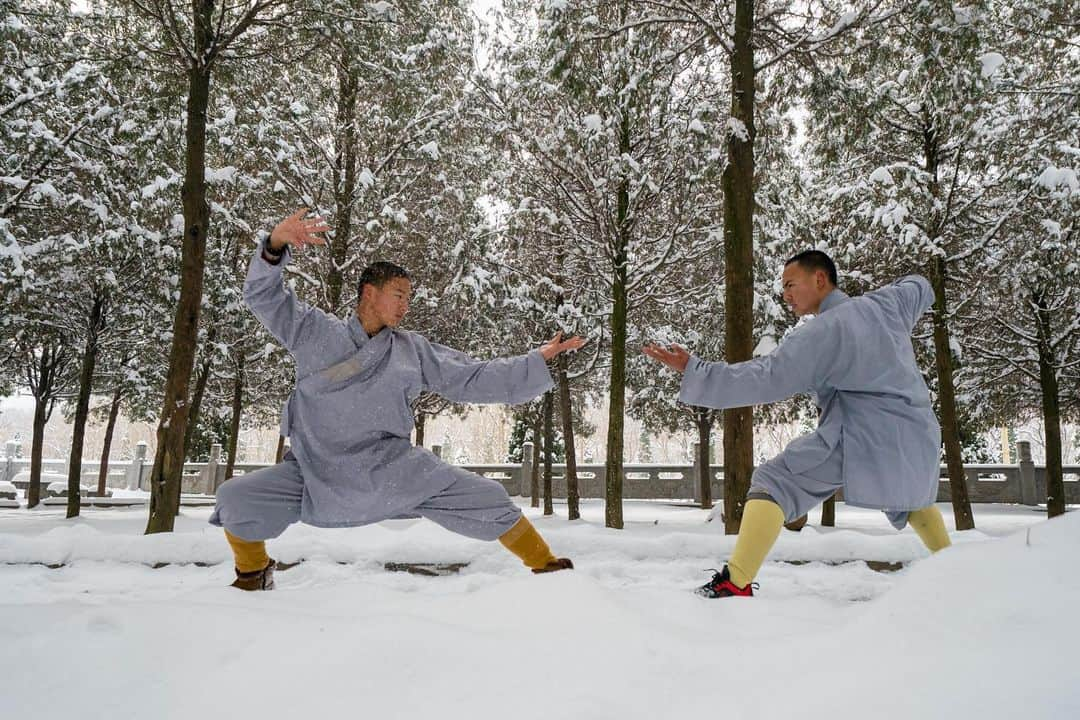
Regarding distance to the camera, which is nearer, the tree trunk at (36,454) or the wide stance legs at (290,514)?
the wide stance legs at (290,514)

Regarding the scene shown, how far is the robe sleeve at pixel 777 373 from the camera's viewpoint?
2980 millimetres

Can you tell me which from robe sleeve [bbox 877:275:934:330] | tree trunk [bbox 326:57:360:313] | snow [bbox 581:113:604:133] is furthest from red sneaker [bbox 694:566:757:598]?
tree trunk [bbox 326:57:360:313]

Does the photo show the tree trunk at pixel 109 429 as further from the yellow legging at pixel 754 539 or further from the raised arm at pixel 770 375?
the yellow legging at pixel 754 539

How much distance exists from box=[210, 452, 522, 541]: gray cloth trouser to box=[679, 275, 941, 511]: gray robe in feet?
3.49

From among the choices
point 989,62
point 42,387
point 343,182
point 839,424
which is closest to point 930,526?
point 839,424

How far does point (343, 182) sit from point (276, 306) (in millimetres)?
9105

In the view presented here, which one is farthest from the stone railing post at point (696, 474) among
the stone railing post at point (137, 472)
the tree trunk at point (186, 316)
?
the stone railing post at point (137, 472)

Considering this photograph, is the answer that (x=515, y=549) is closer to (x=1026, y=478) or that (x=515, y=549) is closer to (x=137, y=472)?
(x=1026, y=478)

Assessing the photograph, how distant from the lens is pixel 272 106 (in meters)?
9.80

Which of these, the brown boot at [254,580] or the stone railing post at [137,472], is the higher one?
the brown boot at [254,580]

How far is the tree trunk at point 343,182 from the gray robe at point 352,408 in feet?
24.6

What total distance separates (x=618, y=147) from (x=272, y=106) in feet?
16.9

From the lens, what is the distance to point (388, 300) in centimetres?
333

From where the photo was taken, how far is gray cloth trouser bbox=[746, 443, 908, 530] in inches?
118
